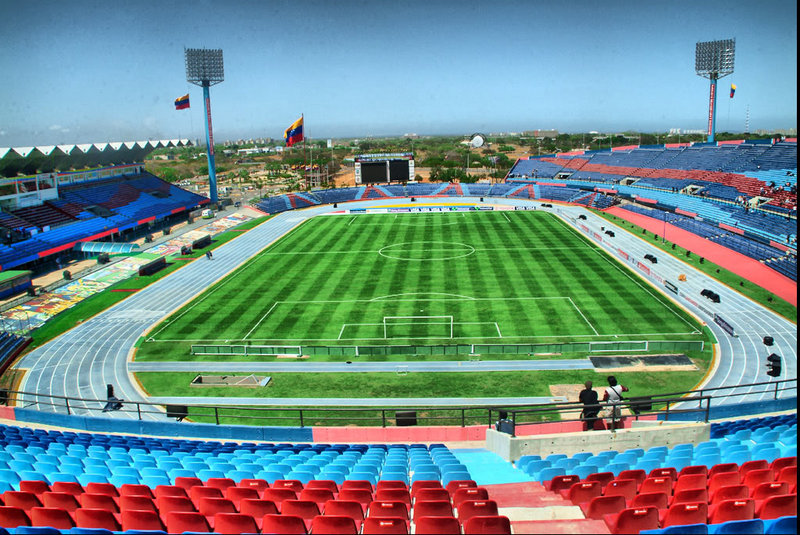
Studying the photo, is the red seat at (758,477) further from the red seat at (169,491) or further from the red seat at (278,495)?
the red seat at (169,491)

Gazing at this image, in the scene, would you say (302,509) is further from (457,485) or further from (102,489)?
(102,489)

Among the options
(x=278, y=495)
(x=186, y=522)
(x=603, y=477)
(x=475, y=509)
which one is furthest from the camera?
(x=603, y=477)

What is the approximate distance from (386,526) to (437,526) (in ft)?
1.83

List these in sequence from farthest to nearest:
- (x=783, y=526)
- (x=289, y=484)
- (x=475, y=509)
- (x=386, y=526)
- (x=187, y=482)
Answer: (x=187, y=482), (x=289, y=484), (x=475, y=509), (x=386, y=526), (x=783, y=526)

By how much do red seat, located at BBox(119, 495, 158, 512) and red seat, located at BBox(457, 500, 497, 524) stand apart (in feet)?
13.6

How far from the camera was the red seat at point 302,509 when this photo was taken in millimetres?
7137

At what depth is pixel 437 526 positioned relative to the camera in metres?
5.89

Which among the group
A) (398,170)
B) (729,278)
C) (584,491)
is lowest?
(729,278)

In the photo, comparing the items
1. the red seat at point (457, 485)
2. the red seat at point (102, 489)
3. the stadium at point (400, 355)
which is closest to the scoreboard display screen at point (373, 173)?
the stadium at point (400, 355)

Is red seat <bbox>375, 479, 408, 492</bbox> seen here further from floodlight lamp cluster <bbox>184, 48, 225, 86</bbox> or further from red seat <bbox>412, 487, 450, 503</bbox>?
floodlight lamp cluster <bbox>184, 48, 225, 86</bbox>

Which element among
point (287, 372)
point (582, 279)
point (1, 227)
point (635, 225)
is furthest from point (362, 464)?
point (635, 225)

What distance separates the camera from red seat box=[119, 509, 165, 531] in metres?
6.92

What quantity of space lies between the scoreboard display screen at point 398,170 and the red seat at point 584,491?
82.2 meters

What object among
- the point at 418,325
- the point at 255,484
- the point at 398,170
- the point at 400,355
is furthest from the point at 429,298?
the point at 398,170
